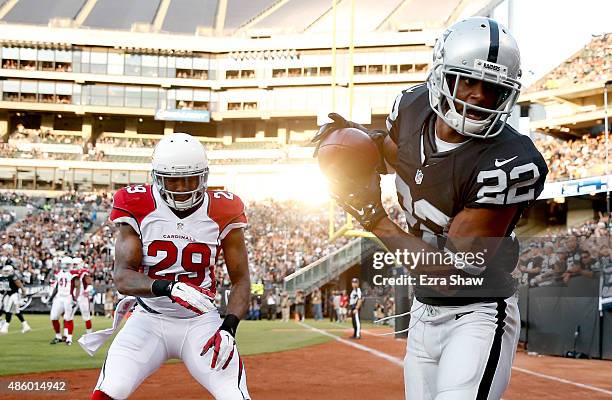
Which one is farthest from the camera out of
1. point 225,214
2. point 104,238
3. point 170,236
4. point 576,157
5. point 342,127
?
point 104,238

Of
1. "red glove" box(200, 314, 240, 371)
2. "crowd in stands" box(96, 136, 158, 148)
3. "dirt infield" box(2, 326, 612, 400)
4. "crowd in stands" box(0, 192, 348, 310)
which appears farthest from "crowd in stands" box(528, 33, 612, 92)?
"crowd in stands" box(96, 136, 158, 148)

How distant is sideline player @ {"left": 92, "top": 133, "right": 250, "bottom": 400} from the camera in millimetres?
4008

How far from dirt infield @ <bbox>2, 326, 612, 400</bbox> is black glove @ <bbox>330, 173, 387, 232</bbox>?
5394 millimetres

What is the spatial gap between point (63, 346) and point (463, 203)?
1194 centimetres

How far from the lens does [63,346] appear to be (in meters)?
13.5

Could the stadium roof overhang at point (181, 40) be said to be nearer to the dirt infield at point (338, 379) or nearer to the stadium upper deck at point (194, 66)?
the stadium upper deck at point (194, 66)

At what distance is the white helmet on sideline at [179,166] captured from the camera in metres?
4.25

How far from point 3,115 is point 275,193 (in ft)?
64.5

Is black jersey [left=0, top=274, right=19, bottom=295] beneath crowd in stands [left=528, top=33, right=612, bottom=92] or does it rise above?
beneath

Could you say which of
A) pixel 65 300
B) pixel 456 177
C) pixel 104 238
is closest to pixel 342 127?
pixel 456 177

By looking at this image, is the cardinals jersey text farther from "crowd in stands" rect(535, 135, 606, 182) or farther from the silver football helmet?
"crowd in stands" rect(535, 135, 606, 182)

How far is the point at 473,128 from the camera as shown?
274cm

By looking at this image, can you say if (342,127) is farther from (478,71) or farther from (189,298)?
(189,298)

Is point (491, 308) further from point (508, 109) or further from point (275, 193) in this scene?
point (275, 193)
